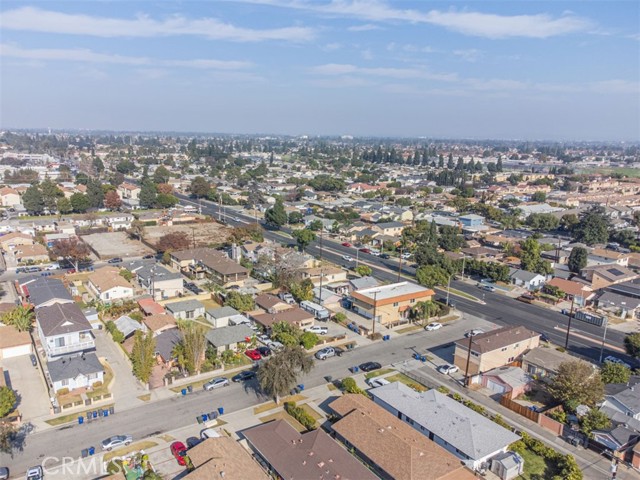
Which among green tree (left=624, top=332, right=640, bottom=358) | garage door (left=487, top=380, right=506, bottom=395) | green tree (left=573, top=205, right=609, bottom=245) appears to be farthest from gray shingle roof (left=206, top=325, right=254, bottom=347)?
Result: green tree (left=573, top=205, right=609, bottom=245)

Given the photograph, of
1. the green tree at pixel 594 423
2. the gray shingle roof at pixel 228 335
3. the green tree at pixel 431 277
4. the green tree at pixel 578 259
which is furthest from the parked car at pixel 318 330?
the green tree at pixel 578 259

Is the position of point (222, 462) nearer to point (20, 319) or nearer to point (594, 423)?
point (594, 423)

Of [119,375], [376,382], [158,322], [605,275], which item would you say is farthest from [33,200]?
[605,275]

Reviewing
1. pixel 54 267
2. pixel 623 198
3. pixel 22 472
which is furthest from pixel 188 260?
pixel 623 198

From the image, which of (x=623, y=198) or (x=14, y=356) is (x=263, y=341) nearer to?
(x=14, y=356)

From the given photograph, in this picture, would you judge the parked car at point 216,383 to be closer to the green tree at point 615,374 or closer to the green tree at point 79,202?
the green tree at point 615,374

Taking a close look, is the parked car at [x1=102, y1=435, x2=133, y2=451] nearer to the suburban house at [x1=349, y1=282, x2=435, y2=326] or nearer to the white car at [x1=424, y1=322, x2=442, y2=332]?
the suburban house at [x1=349, y1=282, x2=435, y2=326]
